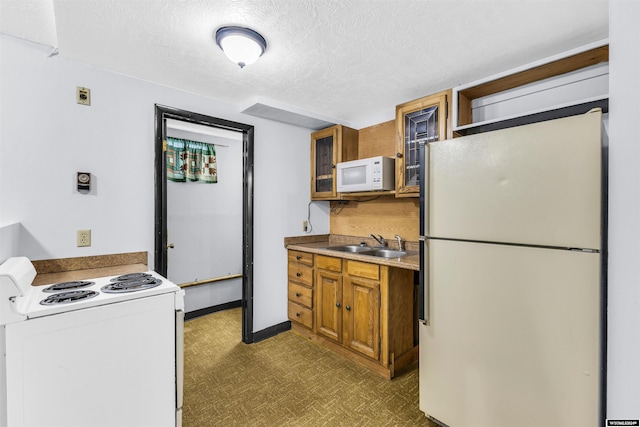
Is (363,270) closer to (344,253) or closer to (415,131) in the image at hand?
(344,253)

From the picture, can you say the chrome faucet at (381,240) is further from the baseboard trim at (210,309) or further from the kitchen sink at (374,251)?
the baseboard trim at (210,309)

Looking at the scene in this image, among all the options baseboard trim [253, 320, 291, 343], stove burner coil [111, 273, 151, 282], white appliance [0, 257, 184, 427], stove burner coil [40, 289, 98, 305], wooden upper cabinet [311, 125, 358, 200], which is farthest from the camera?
wooden upper cabinet [311, 125, 358, 200]

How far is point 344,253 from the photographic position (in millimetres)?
2627

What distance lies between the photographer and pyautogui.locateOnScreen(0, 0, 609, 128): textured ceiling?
59.1 inches

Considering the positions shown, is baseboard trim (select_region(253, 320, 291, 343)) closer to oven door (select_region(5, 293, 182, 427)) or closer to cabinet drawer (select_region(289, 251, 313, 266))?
cabinet drawer (select_region(289, 251, 313, 266))

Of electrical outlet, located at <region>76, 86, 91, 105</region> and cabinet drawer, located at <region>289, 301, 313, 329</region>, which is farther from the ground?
electrical outlet, located at <region>76, 86, 91, 105</region>

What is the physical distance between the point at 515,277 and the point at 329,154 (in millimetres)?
2229

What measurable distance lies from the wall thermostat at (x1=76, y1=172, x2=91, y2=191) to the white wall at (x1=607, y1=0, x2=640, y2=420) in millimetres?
2799

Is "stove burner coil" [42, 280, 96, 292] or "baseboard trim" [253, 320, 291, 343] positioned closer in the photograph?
"stove burner coil" [42, 280, 96, 292]

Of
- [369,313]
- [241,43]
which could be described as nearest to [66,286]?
[241,43]

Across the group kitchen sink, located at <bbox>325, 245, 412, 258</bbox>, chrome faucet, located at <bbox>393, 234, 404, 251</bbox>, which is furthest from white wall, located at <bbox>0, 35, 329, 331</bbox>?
chrome faucet, located at <bbox>393, 234, 404, 251</bbox>

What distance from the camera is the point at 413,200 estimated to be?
287cm

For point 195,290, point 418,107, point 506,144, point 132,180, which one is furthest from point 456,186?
point 195,290

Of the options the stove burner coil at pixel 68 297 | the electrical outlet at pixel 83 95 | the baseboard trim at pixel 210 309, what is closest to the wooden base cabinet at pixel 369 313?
the baseboard trim at pixel 210 309
